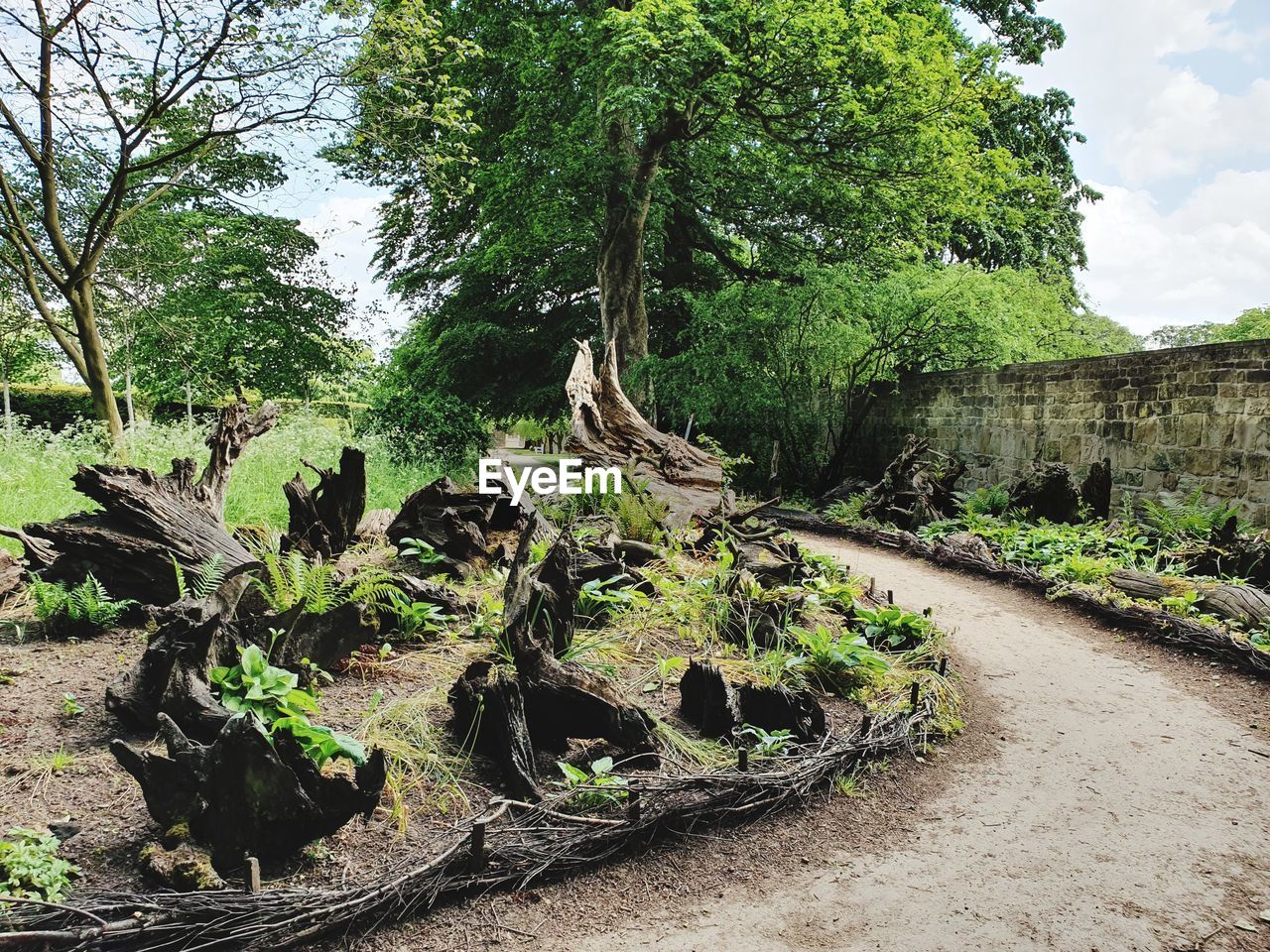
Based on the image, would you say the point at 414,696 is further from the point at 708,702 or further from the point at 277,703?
the point at 708,702

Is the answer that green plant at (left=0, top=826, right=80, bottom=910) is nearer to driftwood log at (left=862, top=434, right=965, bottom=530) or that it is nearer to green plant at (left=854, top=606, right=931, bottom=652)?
green plant at (left=854, top=606, right=931, bottom=652)

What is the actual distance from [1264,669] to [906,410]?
857cm

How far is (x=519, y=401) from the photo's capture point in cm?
1739

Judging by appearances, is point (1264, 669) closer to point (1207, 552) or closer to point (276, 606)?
point (1207, 552)

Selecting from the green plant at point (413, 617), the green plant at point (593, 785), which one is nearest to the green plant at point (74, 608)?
the green plant at point (413, 617)

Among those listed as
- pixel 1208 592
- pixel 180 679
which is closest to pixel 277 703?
pixel 180 679

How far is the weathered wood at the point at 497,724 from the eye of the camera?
8.58 ft

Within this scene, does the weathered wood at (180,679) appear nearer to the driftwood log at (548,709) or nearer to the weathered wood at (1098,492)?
the driftwood log at (548,709)

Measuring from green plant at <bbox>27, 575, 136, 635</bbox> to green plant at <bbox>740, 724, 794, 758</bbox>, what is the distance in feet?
10.3

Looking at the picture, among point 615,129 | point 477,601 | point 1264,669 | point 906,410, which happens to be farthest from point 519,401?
point 1264,669

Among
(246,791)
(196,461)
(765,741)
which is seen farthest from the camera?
(196,461)

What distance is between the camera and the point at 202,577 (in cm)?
380
